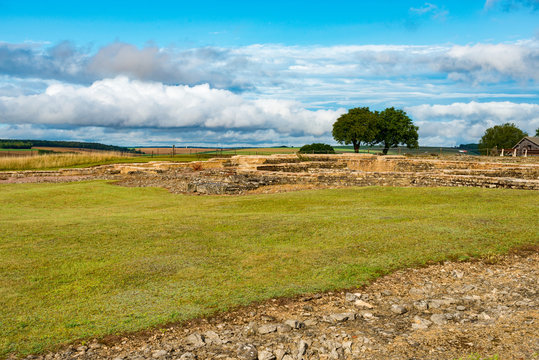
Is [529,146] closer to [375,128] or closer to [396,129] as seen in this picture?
[396,129]

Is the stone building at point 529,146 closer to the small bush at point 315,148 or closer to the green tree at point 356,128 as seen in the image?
the green tree at point 356,128

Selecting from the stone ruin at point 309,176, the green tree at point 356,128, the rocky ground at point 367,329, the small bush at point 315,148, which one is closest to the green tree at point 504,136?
the green tree at point 356,128

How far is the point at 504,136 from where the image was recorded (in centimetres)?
8900

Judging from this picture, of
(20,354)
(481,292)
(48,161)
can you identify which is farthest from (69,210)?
(48,161)

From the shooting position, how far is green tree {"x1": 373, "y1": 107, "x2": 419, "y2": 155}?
225 feet

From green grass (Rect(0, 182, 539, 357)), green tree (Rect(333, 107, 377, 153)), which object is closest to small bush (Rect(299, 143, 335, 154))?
green tree (Rect(333, 107, 377, 153))

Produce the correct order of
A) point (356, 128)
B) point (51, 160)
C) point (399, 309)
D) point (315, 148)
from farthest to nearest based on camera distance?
point (356, 128)
point (315, 148)
point (51, 160)
point (399, 309)

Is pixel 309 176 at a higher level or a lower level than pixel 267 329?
higher

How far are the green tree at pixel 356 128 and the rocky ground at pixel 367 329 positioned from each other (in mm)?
60245

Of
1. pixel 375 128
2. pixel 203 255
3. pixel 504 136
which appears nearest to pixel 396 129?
pixel 375 128

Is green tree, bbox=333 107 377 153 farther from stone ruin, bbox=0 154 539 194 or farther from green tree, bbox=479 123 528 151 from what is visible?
green tree, bbox=479 123 528 151

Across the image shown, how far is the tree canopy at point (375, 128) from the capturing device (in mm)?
65438

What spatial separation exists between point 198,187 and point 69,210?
628cm

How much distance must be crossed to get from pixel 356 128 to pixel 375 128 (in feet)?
12.4
